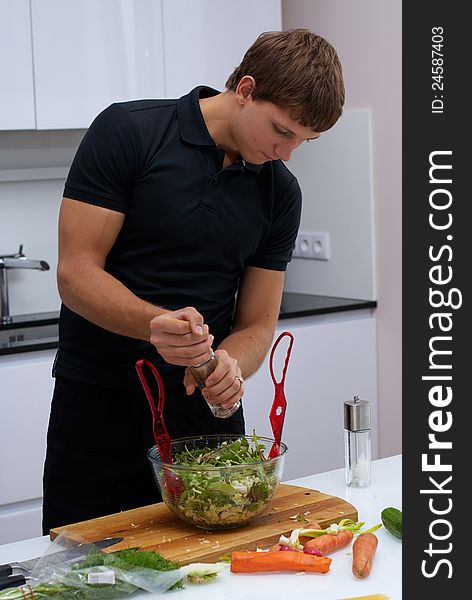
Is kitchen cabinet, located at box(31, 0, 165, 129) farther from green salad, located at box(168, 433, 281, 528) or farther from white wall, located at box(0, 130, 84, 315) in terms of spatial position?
green salad, located at box(168, 433, 281, 528)

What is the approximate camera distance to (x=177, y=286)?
6.43ft

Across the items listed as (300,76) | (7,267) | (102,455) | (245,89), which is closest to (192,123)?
(245,89)

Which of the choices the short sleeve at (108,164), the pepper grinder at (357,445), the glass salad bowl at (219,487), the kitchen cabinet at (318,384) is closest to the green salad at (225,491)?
the glass salad bowl at (219,487)

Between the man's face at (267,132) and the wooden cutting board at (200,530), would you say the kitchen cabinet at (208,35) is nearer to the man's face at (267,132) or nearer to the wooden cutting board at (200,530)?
the man's face at (267,132)

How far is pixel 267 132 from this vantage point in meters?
1.80

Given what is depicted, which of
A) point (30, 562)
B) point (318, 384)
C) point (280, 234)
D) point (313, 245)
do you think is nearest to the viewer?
point (30, 562)

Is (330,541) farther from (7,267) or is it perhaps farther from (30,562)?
(7,267)

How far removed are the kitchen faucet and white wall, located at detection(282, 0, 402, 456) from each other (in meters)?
1.09

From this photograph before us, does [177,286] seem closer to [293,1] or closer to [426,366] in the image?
[426,366]

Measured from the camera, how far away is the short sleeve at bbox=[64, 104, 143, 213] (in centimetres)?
182

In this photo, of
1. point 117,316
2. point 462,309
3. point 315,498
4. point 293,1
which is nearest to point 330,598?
point 315,498

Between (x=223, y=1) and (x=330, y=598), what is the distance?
2277 millimetres

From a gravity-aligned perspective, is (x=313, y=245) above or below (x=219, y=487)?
above

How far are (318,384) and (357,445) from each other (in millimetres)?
1444
